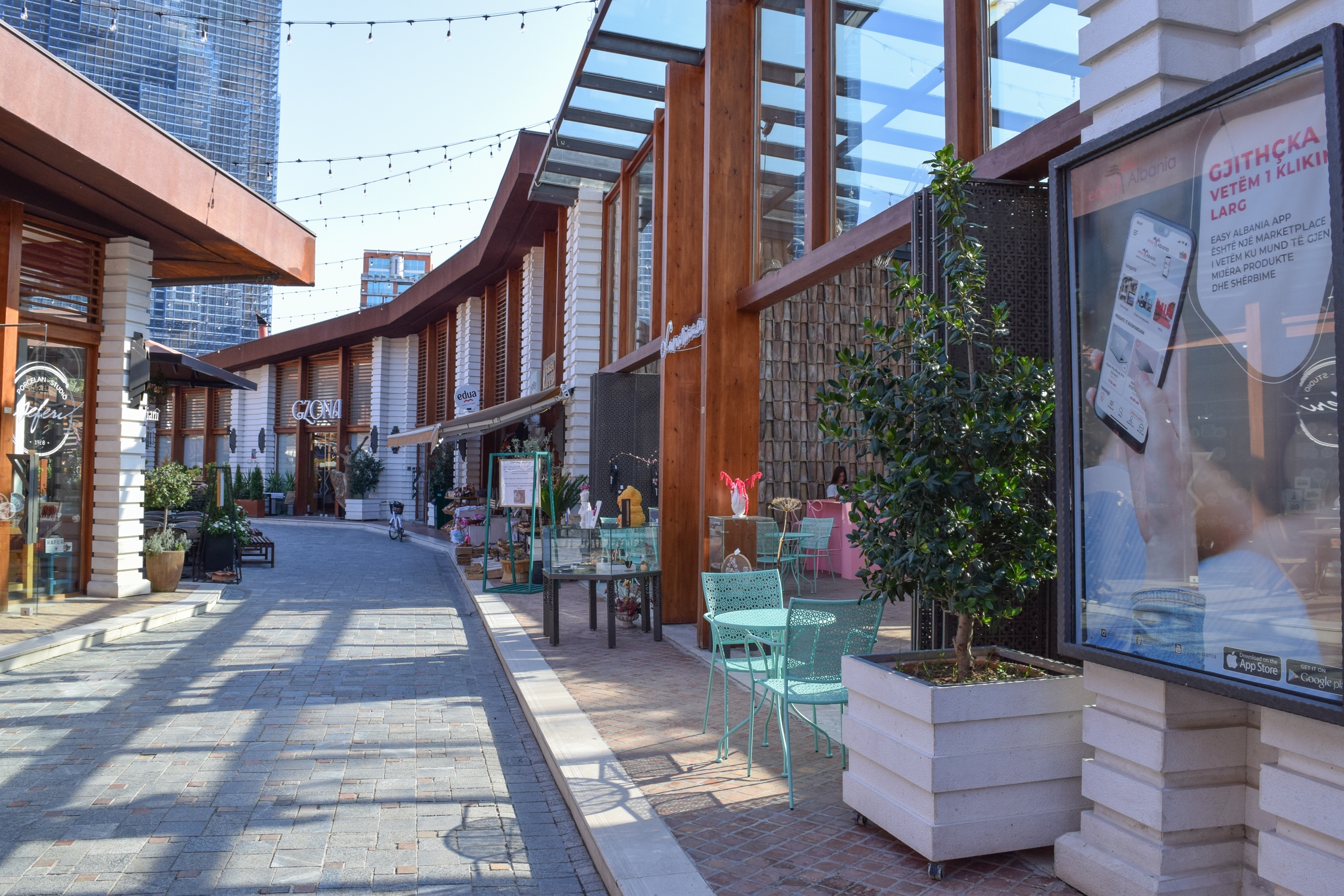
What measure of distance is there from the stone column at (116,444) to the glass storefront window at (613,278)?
18.9 feet

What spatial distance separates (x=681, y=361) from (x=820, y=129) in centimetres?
252

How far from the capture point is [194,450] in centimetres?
3297

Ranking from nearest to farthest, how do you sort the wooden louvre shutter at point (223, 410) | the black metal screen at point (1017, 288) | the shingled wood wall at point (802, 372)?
the black metal screen at point (1017, 288) < the shingled wood wall at point (802, 372) < the wooden louvre shutter at point (223, 410)

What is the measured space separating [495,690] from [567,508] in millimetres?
5365

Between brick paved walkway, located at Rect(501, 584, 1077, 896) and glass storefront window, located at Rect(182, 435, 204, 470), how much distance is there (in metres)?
30.1

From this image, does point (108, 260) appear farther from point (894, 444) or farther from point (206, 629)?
point (894, 444)

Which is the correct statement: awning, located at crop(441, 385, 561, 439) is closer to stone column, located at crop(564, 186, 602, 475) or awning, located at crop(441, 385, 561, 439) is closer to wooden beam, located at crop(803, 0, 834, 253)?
stone column, located at crop(564, 186, 602, 475)

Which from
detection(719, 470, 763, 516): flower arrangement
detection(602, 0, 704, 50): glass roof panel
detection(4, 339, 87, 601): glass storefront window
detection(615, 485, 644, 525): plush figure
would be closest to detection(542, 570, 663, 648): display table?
detection(719, 470, 763, 516): flower arrangement

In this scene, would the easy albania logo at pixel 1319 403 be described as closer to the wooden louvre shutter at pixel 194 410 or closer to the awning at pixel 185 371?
the awning at pixel 185 371

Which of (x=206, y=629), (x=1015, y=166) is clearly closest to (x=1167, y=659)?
(x=1015, y=166)

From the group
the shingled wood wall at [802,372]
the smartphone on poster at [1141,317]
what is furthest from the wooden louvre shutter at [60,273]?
the smartphone on poster at [1141,317]

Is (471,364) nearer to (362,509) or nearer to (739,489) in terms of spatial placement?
(362,509)

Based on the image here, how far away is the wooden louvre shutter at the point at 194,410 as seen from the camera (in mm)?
32688

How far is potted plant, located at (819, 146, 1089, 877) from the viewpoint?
317 cm
